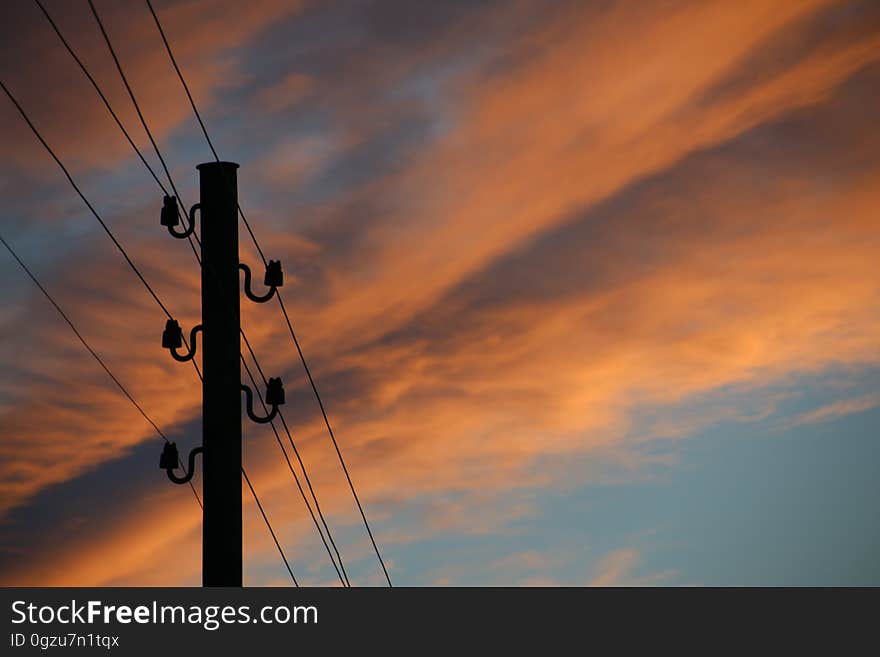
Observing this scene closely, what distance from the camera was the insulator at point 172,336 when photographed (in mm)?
13523

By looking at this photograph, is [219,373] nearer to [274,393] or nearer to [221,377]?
[221,377]

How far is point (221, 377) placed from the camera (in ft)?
43.6

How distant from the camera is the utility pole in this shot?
12.9 m

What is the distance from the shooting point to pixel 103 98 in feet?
40.5

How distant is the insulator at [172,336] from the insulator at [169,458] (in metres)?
0.91

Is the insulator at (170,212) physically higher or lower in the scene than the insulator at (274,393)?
higher

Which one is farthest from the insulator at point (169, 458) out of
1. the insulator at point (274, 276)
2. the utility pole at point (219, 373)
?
the insulator at point (274, 276)

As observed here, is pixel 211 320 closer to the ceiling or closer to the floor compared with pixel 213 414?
closer to the ceiling

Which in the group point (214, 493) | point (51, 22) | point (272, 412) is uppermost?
point (51, 22)

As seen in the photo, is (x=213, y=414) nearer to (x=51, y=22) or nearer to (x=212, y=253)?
(x=212, y=253)

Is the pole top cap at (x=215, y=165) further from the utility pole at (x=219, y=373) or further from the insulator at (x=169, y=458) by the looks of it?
the insulator at (x=169, y=458)

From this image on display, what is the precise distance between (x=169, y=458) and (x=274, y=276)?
209 cm
